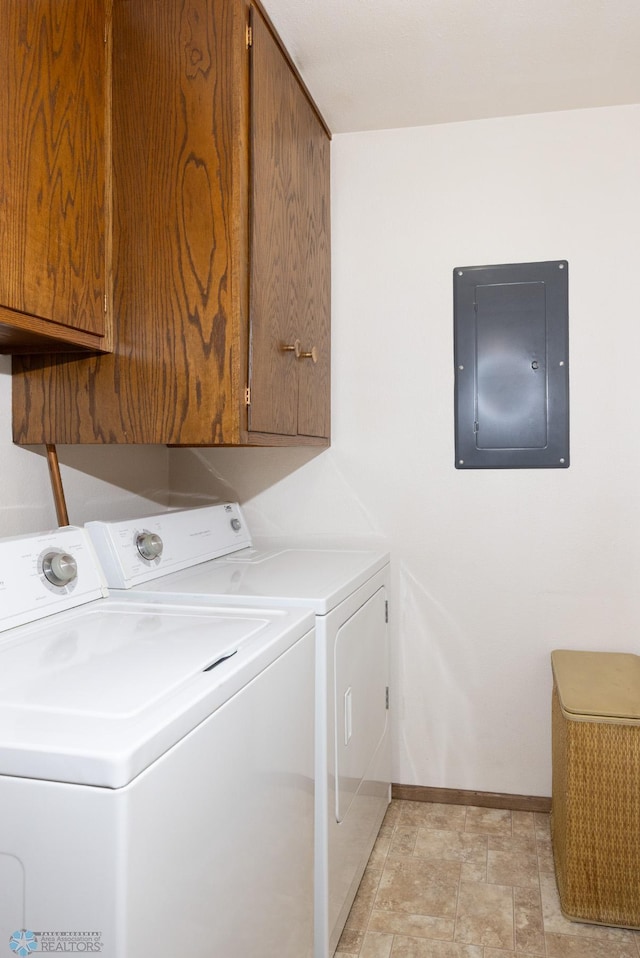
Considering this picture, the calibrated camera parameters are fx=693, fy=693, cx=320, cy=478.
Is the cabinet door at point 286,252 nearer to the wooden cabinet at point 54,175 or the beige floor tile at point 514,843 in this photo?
the wooden cabinet at point 54,175

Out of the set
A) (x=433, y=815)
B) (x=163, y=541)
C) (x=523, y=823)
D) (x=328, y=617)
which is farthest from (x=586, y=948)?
(x=163, y=541)

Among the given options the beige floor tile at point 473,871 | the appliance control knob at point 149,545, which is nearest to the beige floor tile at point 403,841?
the beige floor tile at point 473,871

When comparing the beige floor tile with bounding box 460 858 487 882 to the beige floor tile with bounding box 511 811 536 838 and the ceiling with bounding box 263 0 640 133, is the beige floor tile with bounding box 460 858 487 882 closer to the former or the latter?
the beige floor tile with bounding box 511 811 536 838

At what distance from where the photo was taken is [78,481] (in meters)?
1.96

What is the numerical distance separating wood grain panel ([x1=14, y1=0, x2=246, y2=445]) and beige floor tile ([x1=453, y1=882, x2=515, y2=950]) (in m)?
1.35

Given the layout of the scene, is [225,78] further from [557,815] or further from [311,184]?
[557,815]

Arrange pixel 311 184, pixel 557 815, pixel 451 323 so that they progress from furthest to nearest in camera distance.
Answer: pixel 451 323, pixel 311 184, pixel 557 815

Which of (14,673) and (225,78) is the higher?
(225,78)

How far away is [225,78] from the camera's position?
5.06 ft

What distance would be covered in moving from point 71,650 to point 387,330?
5.34 feet

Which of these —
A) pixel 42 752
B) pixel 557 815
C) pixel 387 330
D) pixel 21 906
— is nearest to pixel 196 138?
pixel 387 330

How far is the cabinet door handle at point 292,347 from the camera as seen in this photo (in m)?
1.87

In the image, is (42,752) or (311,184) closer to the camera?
(42,752)

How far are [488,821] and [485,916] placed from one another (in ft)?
1.60
